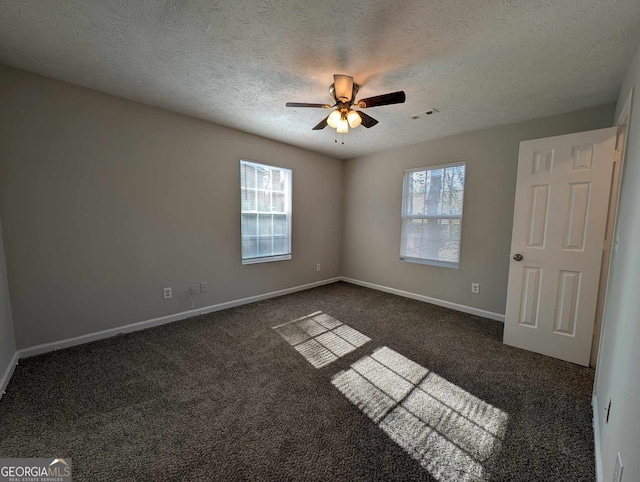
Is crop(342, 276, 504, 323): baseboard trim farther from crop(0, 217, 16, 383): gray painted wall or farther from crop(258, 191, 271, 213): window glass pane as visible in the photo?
crop(0, 217, 16, 383): gray painted wall

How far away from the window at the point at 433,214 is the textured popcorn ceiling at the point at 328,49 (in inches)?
41.5

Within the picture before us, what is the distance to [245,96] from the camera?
243cm

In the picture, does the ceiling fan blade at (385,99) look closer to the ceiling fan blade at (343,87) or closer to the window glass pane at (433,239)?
the ceiling fan blade at (343,87)

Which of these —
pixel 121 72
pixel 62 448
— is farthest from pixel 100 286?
pixel 121 72

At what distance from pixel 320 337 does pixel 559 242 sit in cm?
244

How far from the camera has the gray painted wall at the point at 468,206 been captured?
2.98m

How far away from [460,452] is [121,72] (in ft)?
11.7

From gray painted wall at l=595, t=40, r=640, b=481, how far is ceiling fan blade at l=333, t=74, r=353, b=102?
70.1 inches

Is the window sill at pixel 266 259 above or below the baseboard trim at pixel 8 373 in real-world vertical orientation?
above

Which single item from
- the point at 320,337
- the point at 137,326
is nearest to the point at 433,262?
the point at 320,337

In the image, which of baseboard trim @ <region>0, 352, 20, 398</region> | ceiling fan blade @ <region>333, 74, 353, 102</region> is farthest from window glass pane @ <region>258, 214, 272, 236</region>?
baseboard trim @ <region>0, 352, 20, 398</region>

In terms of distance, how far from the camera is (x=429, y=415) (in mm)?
1625

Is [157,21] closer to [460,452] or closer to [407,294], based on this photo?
[460,452]

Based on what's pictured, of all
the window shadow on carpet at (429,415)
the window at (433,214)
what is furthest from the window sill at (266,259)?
the window shadow on carpet at (429,415)
